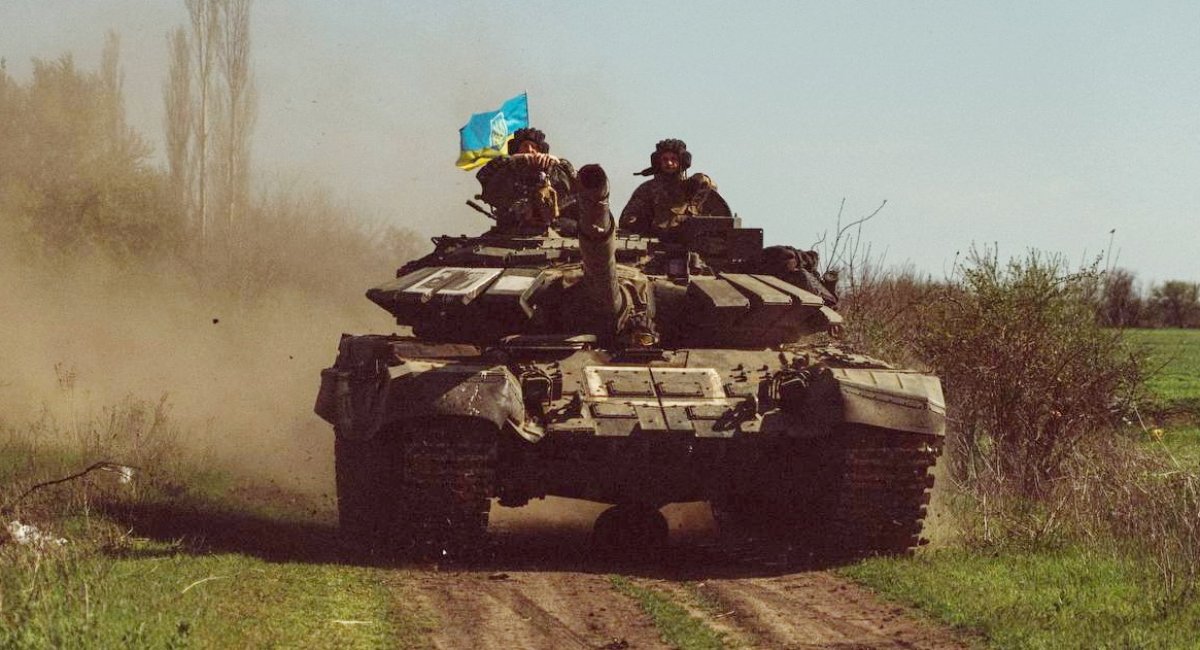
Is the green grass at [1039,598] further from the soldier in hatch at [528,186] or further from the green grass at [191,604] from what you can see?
the soldier in hatch at [528,186]

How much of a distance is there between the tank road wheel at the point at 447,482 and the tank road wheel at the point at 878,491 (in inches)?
98.1

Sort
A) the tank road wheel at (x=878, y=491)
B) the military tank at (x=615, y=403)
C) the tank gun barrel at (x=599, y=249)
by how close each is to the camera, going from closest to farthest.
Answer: the tank gun barrel at (x=599, y=249) → the military tank at (x=615, y=403) → the tank road wheel at (x=878, y=491)

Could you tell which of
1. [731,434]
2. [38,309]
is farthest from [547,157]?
[38,309]

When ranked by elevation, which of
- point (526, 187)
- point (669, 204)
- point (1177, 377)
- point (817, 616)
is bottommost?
point (817, 616)

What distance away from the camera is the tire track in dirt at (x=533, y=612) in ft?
28.8

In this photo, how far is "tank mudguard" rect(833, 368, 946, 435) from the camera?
11.3 m

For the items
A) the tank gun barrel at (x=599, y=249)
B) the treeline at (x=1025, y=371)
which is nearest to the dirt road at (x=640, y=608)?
the tank gun barrel at (x=599, y=249)

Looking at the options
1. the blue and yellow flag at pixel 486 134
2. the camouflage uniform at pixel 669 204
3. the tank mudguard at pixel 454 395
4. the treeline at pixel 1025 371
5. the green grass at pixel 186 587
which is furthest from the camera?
the blue and yellow flag at pixel 486 134

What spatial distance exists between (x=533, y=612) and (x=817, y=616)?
1.68 metres

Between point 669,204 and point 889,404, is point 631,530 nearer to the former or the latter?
point 889,404

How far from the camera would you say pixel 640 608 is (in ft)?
32.3

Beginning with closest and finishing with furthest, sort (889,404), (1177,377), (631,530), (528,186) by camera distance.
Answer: (889,404)
(631,530)
(528,186)
(1177,377)

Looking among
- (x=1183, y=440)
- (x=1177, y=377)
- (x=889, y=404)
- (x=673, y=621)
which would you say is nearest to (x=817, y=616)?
(x=673, y=621)

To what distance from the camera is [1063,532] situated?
13.0 metres
